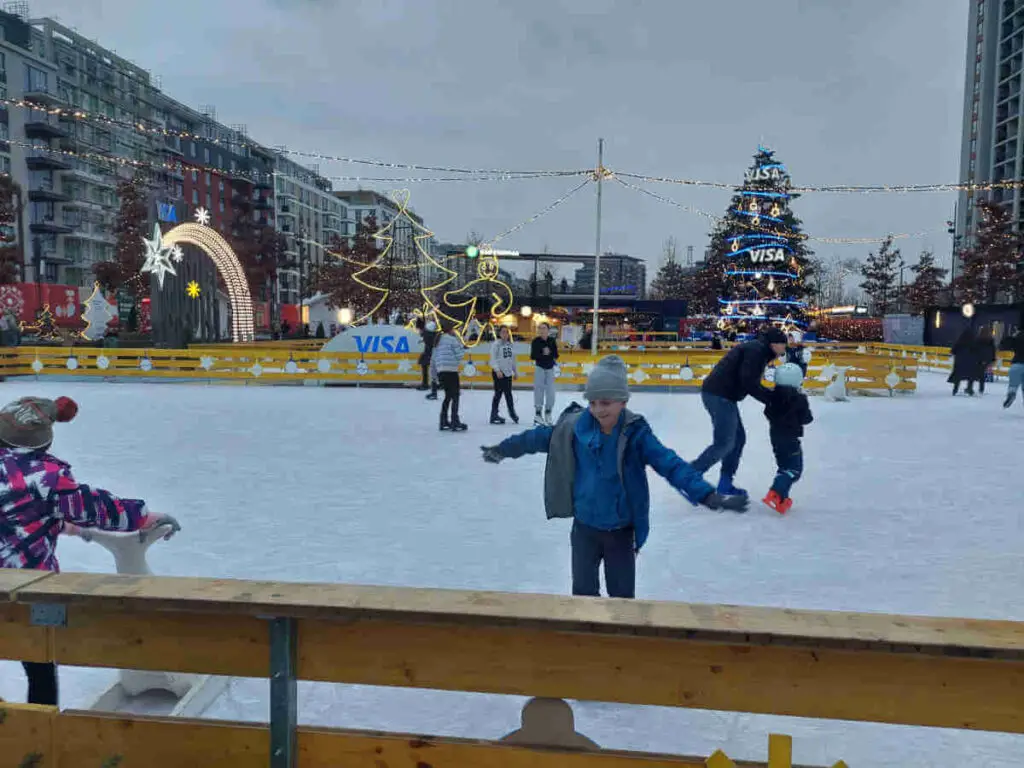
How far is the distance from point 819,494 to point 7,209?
3744cm

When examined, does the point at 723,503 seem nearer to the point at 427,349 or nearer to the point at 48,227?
the point at 427,349

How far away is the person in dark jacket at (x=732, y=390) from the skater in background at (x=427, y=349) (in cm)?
882

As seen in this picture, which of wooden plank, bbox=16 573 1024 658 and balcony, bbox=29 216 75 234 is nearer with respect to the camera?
wooden plank, bbox=16 573 1024 658

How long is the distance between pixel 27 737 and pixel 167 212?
22.3 meters

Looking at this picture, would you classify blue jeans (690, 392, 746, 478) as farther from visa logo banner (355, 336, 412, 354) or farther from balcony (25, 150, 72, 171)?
balcony (25, 150, 72, 171)

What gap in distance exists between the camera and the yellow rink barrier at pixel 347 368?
16.9 meters

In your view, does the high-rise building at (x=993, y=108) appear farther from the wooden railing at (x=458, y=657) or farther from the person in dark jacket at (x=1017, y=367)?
the wooden railing at (x=458, y=657)

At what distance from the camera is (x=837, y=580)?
14.9 ft

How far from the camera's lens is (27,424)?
98.5 inches

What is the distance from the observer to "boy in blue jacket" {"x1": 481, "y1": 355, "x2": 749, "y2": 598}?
2795 mm

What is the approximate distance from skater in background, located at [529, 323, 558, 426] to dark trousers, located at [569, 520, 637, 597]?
7.64 metres

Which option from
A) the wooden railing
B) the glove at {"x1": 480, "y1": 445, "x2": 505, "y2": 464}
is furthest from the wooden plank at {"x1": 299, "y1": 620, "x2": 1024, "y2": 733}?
the glove at {"x1": 480, "y1": 445, "x2": 505, "y2": 464}

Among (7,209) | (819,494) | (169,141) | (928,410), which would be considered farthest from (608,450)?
(169,141)

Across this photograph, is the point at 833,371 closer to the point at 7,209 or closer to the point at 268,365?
the point at 268,365
